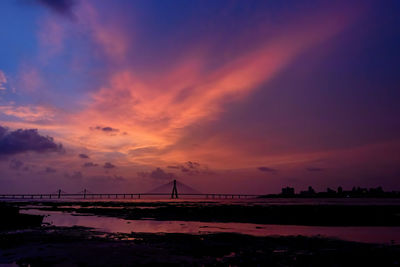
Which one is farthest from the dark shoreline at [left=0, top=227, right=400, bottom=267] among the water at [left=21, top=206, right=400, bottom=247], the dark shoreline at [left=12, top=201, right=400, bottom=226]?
the dark shoreline at [left=12, top=201, right=400, bottom=226]

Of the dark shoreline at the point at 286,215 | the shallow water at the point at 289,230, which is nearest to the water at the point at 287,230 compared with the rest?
the shallow water at the point at 289,230

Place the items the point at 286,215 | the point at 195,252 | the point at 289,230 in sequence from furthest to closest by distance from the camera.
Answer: the point at 286,215 → the point at 289,230 → the point at 195,252

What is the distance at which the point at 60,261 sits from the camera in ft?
48.2

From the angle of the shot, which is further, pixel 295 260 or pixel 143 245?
pixel 143 245

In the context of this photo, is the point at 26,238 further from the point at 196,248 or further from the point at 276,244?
the point at 276,244

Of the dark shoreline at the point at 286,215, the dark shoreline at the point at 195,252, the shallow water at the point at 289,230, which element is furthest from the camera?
the dark shoreline at the point at 286,215

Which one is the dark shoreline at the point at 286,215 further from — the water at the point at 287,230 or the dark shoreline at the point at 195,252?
the dark shoreline at the point at 195,252

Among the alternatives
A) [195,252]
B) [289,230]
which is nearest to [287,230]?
[289,230]

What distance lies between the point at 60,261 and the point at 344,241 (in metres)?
17.6

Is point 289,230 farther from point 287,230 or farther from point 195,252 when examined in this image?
point 195,252

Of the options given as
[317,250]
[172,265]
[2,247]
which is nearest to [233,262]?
[172,265]

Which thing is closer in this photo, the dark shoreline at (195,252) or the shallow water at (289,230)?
the dark shoreline at (195,252)

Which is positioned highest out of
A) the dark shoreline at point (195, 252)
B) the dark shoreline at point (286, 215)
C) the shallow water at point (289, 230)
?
the dark shoreline at point (286, 215)

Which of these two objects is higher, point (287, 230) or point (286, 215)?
point (286, 215)
